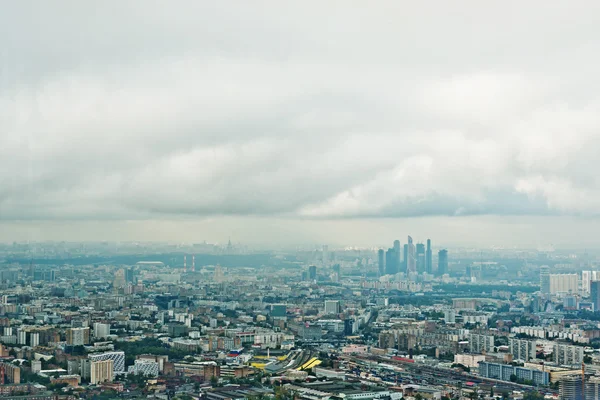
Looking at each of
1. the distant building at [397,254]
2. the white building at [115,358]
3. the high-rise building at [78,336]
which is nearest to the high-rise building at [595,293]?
the distant building at [397,254]

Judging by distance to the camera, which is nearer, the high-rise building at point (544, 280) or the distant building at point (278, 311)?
the distant building at point (278, 311)

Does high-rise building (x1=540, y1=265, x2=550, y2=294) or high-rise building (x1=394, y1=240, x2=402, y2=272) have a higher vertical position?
high-rise building (x1=394, y1=240, x2=402, y2=272)

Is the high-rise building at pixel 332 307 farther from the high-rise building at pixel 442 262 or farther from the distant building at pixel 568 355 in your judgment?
the distant building at pixel 568 355

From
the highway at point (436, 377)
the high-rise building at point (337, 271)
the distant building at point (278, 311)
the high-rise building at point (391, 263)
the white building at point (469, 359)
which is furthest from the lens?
the high-rise building at point (391, 263)

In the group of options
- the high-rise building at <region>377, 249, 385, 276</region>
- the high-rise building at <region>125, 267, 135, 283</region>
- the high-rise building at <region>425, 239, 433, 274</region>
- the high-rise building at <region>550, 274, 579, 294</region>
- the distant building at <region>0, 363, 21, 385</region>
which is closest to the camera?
the distant building at <region>0, 363, 21, 385</region>

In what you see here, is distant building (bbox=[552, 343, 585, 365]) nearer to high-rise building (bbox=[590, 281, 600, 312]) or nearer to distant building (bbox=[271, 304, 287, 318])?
distant building (bbox=[271, 304, 287, 318])

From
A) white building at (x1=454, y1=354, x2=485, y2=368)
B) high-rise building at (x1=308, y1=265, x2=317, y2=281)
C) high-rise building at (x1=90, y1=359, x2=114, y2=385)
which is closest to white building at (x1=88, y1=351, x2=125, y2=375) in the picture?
high-rise building at (x1=90, y1=359, x2=114, y2=385)
